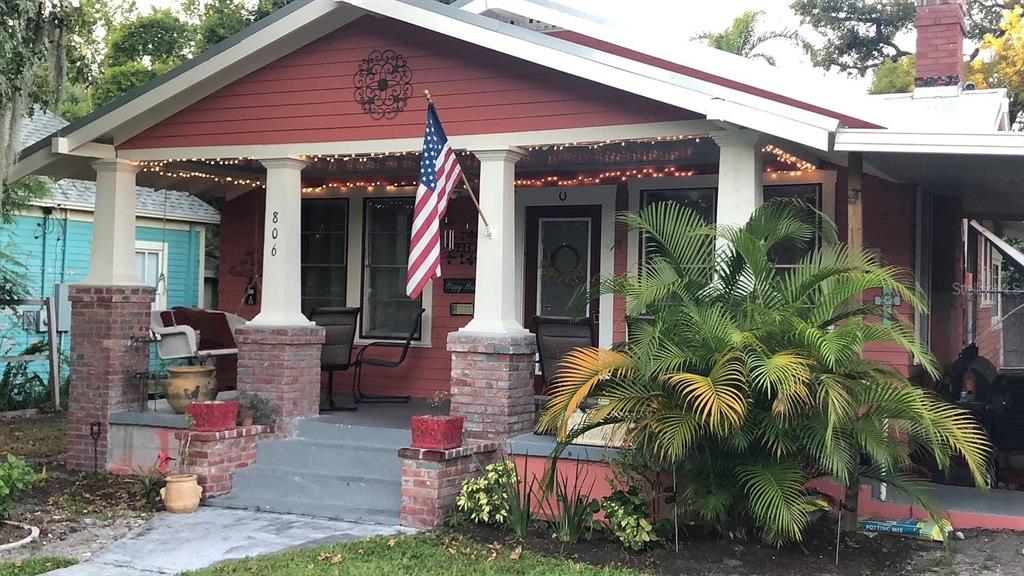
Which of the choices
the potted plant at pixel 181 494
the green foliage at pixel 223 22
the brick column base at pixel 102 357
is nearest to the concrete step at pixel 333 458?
the potted plant at pixel 181 494

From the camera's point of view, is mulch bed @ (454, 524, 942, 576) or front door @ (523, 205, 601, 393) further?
front door @ (523, 205, 601, 393)

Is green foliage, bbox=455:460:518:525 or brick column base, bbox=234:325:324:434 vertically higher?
brick column base, bbox=234:325:324:434

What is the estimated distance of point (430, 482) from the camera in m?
6.69

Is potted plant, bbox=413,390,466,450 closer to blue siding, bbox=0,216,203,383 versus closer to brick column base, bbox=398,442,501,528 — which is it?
brick column base, bbox=398,442,501,528

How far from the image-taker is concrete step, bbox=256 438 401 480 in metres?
7.45

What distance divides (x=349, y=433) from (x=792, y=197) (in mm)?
4212

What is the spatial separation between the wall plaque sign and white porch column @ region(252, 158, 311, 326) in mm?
2196

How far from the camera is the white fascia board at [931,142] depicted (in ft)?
19.7

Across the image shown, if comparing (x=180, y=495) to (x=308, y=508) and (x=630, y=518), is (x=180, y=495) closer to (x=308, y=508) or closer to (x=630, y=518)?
(x=308, y=508)

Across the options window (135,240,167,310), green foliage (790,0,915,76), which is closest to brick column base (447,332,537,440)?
window (135,240,167,310)

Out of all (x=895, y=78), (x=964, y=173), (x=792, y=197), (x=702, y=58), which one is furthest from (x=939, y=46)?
(x=895, y=78)

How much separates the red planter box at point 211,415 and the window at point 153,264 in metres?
9.97

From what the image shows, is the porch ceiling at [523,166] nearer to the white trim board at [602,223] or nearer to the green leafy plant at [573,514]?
the white trim board at [602,223]

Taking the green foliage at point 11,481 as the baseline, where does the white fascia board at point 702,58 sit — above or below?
above
